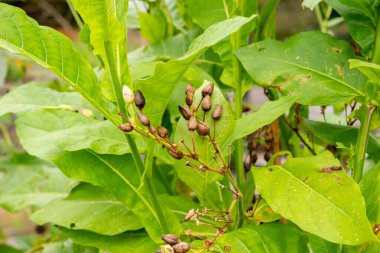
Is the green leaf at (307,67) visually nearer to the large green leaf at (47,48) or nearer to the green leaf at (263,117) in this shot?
the green leaf at (263,117)

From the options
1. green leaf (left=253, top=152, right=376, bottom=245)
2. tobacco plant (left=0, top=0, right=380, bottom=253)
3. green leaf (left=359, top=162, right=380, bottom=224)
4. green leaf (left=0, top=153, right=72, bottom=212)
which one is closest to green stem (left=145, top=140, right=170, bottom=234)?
tobacco plant (left=0, top=0, right=380, bottom=253)

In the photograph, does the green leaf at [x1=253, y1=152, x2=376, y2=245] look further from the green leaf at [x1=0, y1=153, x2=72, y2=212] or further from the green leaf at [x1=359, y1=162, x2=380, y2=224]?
the green leaf at [x1=0, y1=153, x2=72, y2=212]

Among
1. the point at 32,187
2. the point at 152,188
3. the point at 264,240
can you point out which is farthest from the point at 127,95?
the point at 32,187

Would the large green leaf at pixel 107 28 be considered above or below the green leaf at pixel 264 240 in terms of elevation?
above

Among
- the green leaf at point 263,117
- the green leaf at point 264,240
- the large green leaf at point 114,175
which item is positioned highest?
the green leaf at point 263,117

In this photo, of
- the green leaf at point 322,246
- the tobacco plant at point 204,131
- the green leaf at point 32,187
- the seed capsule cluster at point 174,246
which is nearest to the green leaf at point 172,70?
the tobacco plant at point 204,131

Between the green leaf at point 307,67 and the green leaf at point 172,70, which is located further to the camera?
the green leaf at point 307,67

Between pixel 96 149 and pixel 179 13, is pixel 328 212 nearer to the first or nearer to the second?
pixel 96 149

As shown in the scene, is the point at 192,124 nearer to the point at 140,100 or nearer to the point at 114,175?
the point at 140,100
